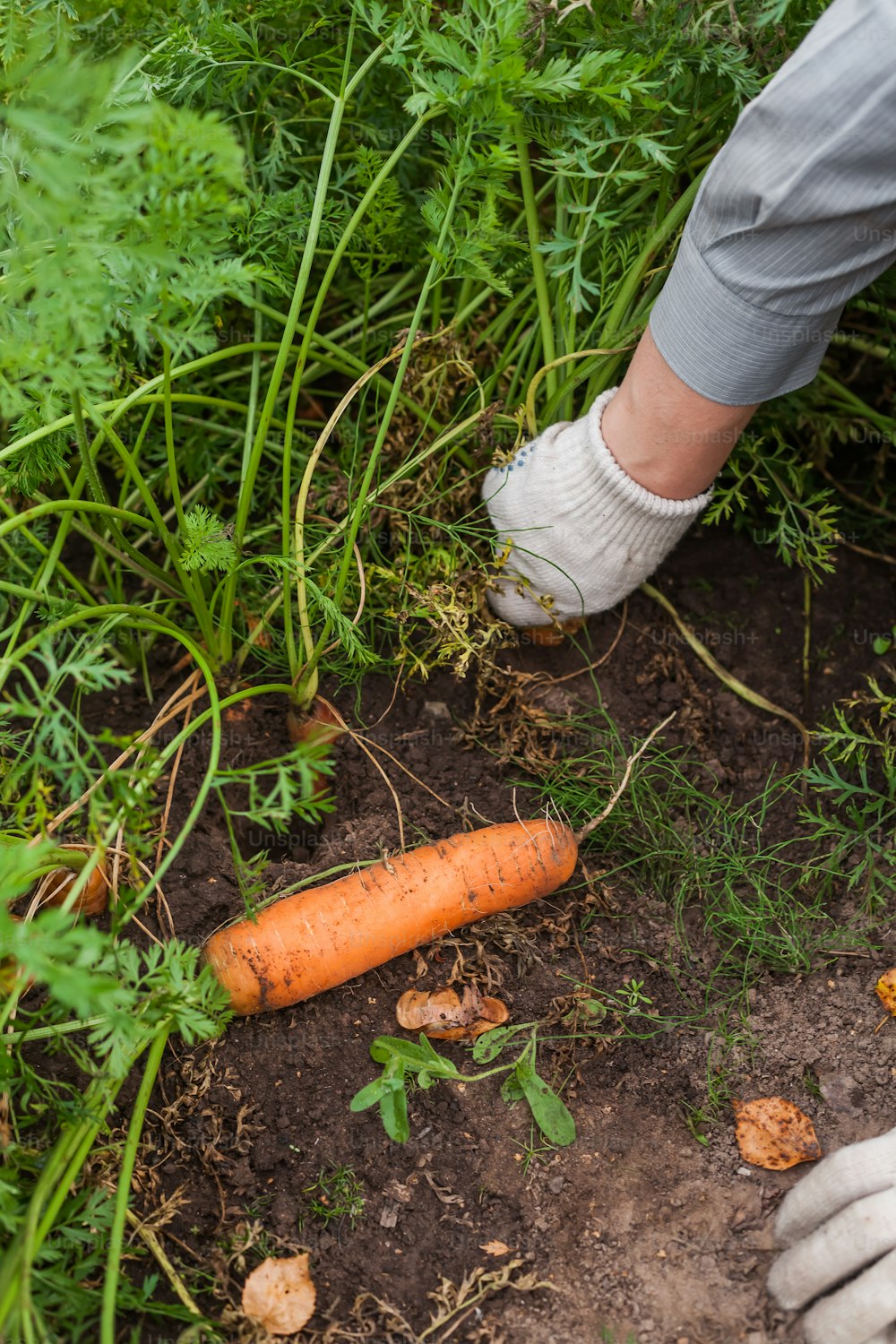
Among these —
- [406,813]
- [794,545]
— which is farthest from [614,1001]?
[794,545]

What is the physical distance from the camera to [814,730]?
1840 millimetres

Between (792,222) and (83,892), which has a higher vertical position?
(792,222)

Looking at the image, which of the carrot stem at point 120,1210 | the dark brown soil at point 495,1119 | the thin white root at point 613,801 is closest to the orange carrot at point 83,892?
the dark brown soil at point 495,1119

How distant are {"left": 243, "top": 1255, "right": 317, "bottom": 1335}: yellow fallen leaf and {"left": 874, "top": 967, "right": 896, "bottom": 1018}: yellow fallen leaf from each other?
Answer: 887mm

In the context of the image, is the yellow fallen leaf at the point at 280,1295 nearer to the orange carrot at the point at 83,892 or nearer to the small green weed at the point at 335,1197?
the small green weed at the point at 335,1197

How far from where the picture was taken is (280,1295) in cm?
122

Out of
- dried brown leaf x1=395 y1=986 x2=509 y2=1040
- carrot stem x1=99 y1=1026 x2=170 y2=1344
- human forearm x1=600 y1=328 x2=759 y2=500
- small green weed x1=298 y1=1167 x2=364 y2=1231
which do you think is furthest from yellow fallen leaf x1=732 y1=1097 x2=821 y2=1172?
human forearm x1=600 y1=328 x2=759 y2=500

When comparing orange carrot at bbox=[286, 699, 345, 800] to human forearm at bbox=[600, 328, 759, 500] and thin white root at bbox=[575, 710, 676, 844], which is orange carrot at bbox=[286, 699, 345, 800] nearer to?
thin white root at bbox=[575, 710, 676, 844]

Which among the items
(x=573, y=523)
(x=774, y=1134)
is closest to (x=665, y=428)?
(x=573, y=523)

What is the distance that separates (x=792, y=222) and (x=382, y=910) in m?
1.11

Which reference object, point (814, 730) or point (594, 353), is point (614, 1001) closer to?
point (814, 730)

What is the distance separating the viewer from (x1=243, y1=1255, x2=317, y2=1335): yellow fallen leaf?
1199 mm

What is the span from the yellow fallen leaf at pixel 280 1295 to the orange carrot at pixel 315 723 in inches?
27.3

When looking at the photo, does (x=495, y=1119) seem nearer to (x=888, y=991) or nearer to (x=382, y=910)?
(x=382, y=910)
